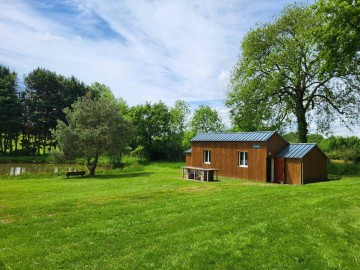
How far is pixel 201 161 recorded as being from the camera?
30.3 meters

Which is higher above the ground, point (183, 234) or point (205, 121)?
point (205, 121)

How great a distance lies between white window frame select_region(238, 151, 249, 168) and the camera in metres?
26.0

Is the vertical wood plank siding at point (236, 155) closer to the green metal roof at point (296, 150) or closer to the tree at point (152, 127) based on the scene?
the green metal roof at point (296, 150)

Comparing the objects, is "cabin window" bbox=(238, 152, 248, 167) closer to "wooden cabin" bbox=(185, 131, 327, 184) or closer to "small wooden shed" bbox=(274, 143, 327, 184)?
"wooden cabin" bbox=(185, 131, 327, 184)

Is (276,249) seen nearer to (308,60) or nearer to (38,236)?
(38,236)

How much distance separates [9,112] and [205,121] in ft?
120

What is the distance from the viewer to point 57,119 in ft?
162

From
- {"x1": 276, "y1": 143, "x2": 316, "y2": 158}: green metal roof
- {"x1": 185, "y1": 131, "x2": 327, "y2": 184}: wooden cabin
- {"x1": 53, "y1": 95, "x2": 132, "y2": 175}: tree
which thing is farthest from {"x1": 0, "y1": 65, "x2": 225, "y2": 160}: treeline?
{"x1": 276, "y1": 143, "x2": 316, "y2": 158}: green metal roof

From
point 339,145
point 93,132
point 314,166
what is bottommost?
point 314,166

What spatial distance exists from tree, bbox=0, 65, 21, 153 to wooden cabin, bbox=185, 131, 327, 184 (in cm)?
4643

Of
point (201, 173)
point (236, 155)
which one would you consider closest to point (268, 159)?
point (236, 155)

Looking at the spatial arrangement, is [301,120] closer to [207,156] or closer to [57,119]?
[207,156]

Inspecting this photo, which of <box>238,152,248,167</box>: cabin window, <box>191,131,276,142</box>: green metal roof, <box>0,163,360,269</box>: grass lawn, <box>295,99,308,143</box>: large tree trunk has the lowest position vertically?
<box>0,163,360,269</box>: grass lawn

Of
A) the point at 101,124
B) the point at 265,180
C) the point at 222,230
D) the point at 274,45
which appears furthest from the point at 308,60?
the point at 222,230
